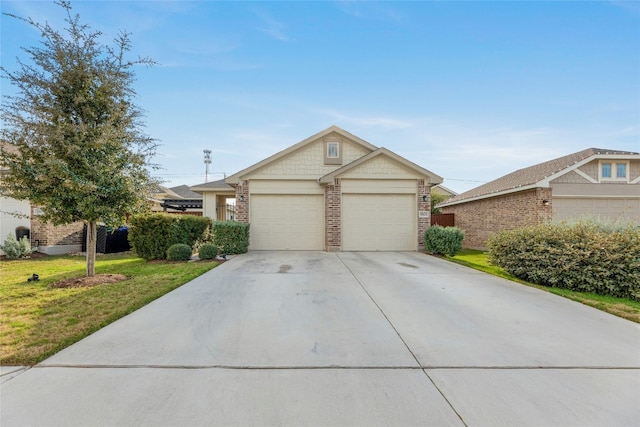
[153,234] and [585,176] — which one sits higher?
[585,176]

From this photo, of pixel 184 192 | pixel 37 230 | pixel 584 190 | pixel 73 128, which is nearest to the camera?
pixel 73 128

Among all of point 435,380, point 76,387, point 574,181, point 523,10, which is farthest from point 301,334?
point 574,181

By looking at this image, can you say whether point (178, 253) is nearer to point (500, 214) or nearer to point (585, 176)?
point (500, 214)

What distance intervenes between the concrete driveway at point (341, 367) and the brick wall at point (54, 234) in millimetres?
10722

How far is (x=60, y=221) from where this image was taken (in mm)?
6488

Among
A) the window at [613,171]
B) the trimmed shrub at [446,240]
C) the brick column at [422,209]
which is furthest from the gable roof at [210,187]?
the window at [613,171]

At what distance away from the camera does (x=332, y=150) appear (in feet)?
42.1

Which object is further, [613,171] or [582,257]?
[613,171]

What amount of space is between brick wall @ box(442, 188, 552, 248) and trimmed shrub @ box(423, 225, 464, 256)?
170 cm

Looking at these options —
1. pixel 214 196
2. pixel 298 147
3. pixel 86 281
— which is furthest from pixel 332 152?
pixel 86 281

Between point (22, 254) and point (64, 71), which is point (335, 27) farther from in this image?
point (22, 254)

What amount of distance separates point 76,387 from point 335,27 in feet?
38.4

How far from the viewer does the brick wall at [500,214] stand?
1214cm

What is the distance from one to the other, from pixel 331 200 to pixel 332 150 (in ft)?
7.94
